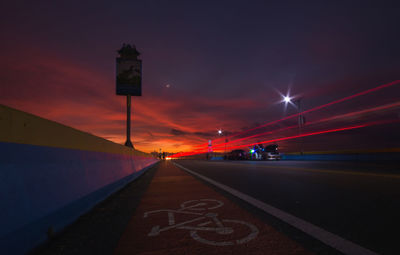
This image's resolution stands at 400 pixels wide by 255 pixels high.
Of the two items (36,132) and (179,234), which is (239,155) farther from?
(36,132)

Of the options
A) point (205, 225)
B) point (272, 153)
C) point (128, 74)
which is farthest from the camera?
point (272, 153)

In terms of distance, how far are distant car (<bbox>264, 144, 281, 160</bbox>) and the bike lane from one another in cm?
3294

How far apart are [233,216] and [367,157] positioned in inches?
1075

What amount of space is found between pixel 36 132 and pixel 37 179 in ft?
1.77

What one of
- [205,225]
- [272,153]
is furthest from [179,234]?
[272,153]

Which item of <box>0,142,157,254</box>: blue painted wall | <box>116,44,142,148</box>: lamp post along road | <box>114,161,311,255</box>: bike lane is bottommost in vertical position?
<box>114,161,311,255</box>: bike lane

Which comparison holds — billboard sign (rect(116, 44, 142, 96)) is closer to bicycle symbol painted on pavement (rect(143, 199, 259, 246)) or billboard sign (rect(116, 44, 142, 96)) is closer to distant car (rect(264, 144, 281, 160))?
Answer: bicycle symbol painted on pavement (rect(143, 199, 259, 246))

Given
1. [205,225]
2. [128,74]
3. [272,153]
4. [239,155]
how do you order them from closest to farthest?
1. [205,225]
2. [128,74]
3. [272,153]
4. [239,155]

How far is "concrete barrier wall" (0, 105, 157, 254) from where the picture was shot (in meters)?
2.05

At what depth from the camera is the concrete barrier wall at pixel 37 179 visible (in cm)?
205

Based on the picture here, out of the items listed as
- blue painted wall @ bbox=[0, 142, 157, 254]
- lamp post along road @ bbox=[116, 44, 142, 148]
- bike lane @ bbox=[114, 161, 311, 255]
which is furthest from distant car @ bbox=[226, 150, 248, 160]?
blue painted wall @ bbox=[0, 142, 157, 254]

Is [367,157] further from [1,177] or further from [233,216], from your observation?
[1,177]

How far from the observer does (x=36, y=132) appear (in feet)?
8.64

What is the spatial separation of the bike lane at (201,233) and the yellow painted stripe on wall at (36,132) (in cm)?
150
